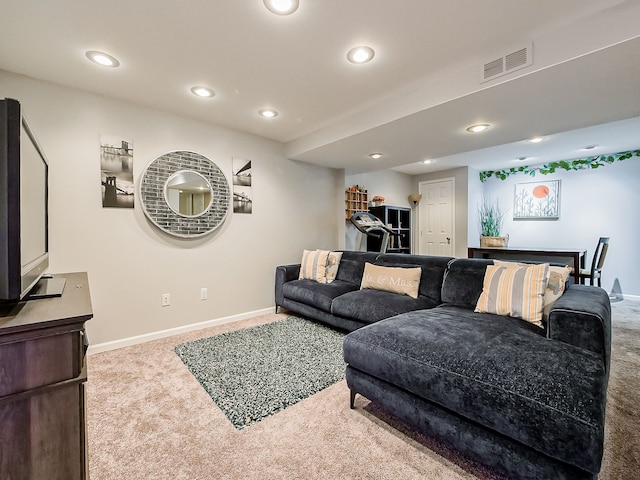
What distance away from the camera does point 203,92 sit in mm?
2639

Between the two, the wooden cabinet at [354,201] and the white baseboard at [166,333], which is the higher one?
the wooden cabinet at [354,201]

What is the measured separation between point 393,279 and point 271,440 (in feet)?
6.12

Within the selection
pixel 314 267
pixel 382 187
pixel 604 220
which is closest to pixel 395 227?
pixel 382 187

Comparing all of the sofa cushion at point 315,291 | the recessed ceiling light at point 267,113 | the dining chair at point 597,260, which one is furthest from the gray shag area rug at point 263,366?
the dining chair at point 597,260

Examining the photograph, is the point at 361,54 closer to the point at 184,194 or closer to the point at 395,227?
the point at 184,194

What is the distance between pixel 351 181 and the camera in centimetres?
505

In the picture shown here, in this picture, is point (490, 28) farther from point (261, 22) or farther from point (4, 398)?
point (4, 398)

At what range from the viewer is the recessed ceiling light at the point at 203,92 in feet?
8.46

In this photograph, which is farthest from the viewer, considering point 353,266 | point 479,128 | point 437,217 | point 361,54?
point 437,217

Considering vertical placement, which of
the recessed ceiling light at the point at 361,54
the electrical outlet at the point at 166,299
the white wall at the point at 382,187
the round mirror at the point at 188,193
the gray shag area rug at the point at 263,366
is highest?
the recessed ceiling light at the point at 361,54

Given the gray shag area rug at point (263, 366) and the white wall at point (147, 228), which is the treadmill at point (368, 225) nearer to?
the white wall at point (147, 228)

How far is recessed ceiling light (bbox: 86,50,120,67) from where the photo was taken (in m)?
2.07

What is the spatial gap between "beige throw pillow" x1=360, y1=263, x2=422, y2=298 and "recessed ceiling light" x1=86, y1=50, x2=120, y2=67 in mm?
2823

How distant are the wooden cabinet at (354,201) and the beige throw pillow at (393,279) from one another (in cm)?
176
